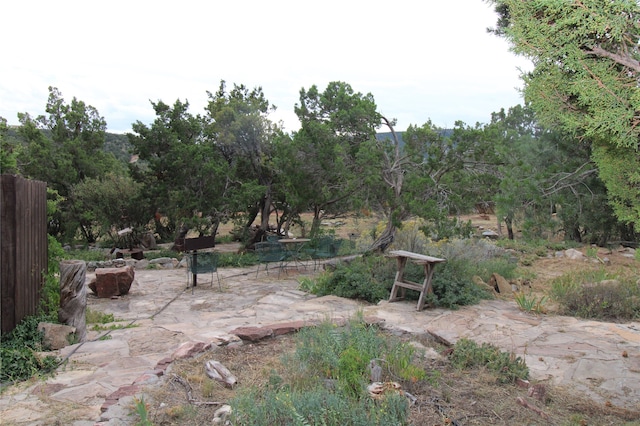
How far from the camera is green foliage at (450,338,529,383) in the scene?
3709 mm

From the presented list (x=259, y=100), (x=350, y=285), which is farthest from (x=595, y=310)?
(x=259, y=100)

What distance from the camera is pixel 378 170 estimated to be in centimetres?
936

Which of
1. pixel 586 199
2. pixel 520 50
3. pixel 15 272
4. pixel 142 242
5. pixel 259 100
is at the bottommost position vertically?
pixel 142 242

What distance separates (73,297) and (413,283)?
15.0 ft

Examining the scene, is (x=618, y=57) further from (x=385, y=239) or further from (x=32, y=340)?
(x=385, y=239)

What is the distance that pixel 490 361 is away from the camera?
383 cm

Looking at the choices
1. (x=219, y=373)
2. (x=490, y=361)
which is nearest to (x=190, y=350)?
(x=219, y=373)

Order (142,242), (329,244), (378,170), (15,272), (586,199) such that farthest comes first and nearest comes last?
(142,242) → (586,199) → (329,244) → (378,170) → (15,272)

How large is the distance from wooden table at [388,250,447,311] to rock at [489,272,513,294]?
1.84m

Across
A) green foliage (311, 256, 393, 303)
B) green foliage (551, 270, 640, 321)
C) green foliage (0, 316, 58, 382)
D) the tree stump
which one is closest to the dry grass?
green foliage (0, 316, 58, 382)

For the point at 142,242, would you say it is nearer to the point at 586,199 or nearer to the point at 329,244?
the point at 329,244

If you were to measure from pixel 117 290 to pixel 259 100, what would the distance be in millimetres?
8077

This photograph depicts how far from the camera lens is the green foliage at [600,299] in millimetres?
6008

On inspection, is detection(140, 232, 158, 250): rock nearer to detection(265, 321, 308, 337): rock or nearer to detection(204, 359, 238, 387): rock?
detection(265, 321, 308, 337): rock
